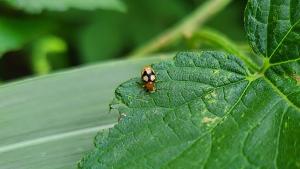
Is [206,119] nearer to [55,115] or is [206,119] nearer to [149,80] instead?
[149,80]

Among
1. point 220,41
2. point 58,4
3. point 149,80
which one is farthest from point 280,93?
point 58,4

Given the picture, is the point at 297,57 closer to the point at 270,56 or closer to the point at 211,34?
the point at 270,56

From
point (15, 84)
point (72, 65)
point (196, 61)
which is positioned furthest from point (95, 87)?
point (72, 65)

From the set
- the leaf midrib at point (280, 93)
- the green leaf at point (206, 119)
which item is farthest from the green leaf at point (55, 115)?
the leaf midrib at point (280, 93)

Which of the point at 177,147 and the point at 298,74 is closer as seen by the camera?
the point at 177,147

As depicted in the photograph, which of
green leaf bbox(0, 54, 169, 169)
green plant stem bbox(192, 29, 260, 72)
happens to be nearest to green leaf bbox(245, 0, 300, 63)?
green plant stem bbox(192, 29, 260, 72)

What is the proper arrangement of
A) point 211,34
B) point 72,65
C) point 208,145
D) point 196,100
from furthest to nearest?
point 72,65 < point 211,34 < point 196,100 < point 208,145

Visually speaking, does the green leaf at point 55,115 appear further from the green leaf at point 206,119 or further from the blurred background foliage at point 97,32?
the blurred background foliage at point 97,32

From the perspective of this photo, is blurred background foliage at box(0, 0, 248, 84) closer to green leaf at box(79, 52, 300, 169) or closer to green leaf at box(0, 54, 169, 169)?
green leaf at box(0, 54, 169, 169)
